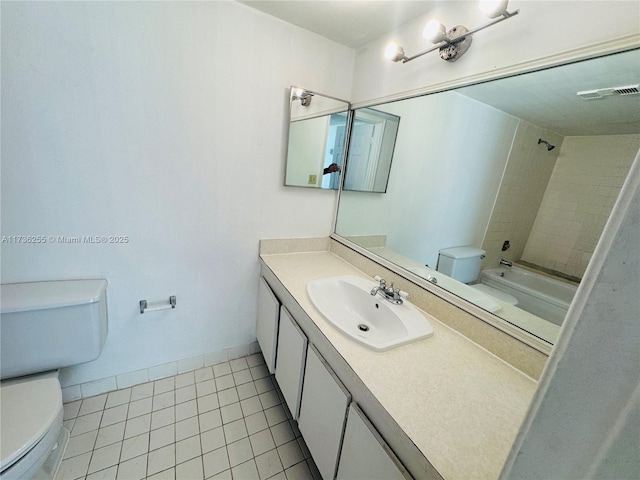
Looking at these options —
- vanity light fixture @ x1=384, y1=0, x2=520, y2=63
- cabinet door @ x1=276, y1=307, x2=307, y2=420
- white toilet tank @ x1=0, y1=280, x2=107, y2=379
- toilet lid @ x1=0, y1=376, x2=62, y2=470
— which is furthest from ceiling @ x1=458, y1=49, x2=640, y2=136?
toilet lid @ x1=0, y1=376, x2=62, y2=470

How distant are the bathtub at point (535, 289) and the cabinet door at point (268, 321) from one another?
1117 millimetres

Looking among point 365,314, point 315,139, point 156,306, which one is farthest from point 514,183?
point 156,306

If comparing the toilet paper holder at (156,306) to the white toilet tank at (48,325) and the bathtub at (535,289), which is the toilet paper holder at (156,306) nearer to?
the white toilet tank at (48,325)

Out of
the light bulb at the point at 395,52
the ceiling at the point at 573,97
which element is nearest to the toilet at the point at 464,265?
the ceiling at the point at 573,97

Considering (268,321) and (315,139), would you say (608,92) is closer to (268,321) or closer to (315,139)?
(315,139)

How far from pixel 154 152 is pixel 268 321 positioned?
1156 mm

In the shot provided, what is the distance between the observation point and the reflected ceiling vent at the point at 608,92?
795mm

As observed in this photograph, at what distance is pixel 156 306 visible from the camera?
5.12ft

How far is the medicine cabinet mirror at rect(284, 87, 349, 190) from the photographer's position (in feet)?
5.29

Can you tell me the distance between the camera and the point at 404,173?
1.63 metres

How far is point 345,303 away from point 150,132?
1365 millimetres

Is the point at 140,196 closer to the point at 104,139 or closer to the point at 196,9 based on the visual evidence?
the point at 104,139

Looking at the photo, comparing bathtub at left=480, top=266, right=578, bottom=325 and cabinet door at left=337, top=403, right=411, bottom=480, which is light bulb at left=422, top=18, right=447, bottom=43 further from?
cabinet door at left=337, top=403, right=411, bottom=480

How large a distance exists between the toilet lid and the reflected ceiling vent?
233 centimetres
